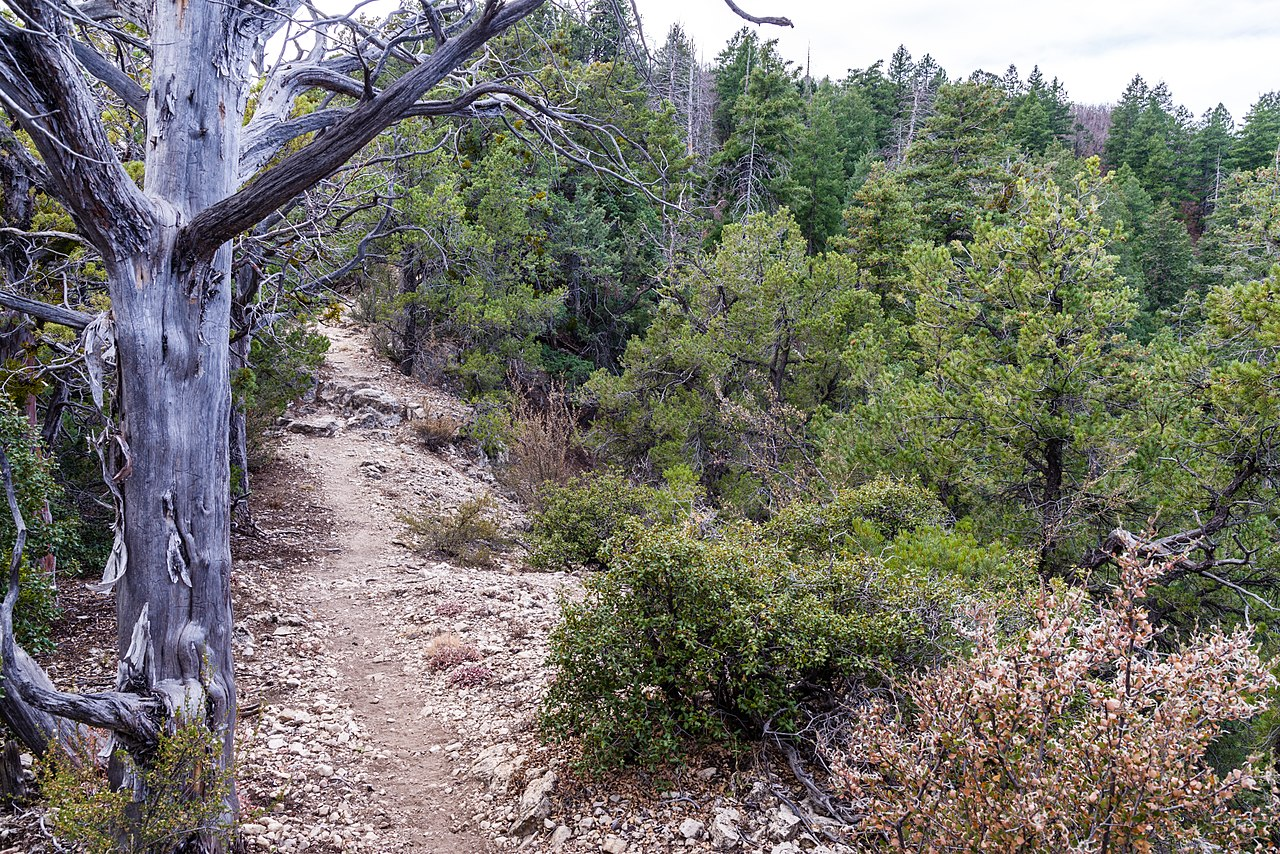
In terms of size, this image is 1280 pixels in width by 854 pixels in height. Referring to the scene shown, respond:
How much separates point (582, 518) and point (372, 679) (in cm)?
455

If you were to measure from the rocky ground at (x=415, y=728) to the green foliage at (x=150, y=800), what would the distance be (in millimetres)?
261

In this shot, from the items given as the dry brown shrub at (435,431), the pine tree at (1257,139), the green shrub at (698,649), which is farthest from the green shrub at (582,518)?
the pine tree at (1257,139)

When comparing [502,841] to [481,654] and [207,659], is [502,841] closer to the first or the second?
[207,659]

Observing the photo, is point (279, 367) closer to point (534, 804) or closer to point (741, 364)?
point (534, 804)

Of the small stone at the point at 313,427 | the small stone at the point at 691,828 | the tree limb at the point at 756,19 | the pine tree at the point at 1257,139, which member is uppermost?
the pine tree at the point at 1257,139

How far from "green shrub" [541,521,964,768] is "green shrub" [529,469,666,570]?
5.36m

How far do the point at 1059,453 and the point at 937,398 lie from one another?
1.65 m

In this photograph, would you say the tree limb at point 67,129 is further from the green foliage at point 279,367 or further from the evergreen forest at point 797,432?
the green foliage at point 279,367

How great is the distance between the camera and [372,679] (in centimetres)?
600

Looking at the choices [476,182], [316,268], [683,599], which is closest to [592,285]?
[476,182]

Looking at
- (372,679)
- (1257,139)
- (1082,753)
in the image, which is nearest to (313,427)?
(372,679)

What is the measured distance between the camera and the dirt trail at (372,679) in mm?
4055

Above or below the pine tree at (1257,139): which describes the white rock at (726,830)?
below

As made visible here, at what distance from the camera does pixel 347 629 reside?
7008 mm
